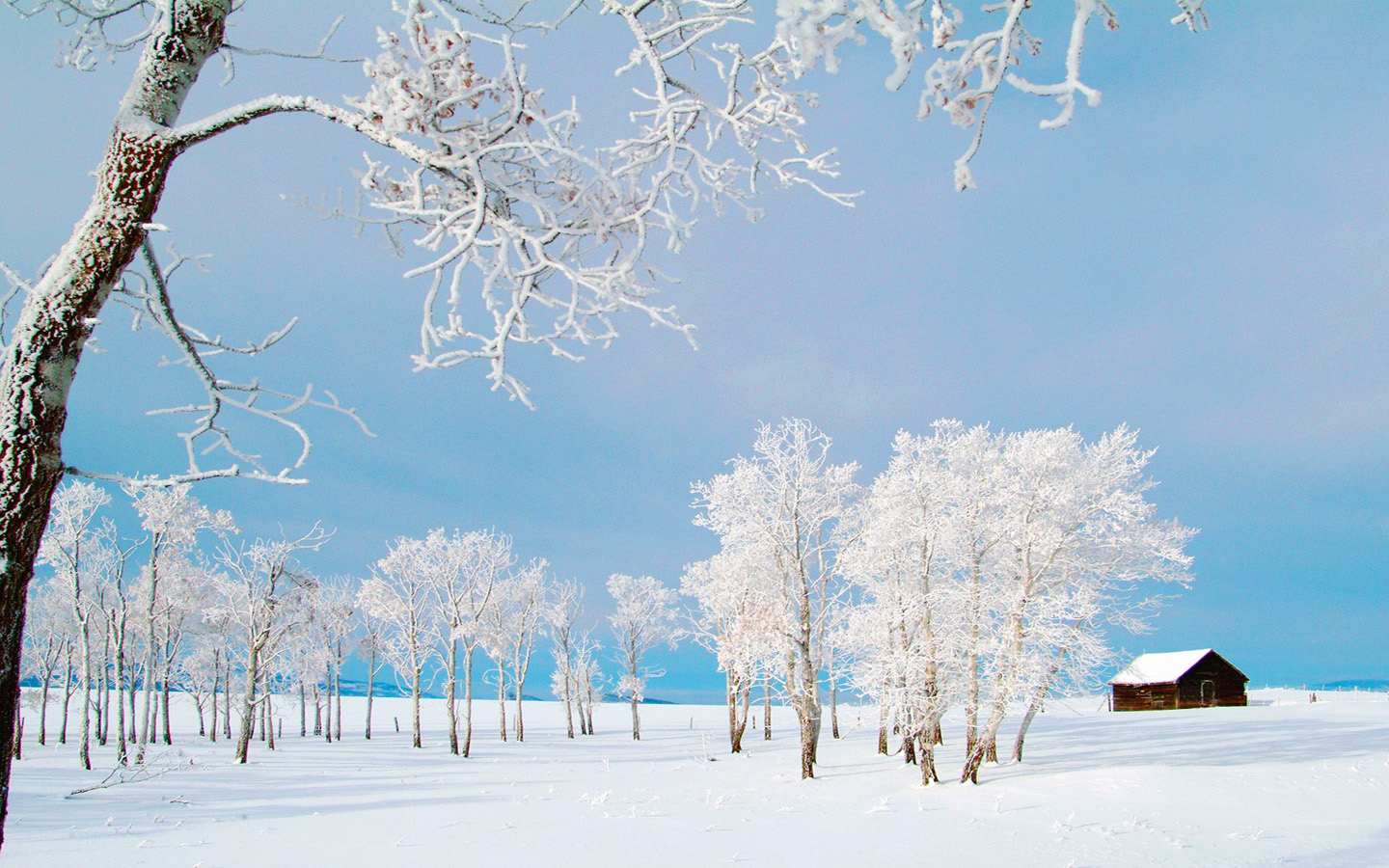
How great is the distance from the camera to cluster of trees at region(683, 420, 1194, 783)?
18578mm

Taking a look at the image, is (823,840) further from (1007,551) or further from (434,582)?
(434,582)

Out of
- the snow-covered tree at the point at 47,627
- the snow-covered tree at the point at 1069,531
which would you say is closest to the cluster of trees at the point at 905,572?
the snow-covered tree at the point at 1069,531

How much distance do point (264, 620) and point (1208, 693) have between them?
174 feet

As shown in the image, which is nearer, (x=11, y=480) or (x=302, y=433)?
(x=11, y=480)

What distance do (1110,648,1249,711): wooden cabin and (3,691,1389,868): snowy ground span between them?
1833 cm

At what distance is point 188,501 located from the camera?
28.7 m

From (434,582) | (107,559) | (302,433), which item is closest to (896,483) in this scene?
(302,433)

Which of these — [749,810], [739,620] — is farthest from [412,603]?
[749,810]

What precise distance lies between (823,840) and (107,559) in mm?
30244

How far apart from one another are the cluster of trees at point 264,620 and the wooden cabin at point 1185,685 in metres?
30.2

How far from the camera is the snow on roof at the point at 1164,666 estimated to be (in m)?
47.7

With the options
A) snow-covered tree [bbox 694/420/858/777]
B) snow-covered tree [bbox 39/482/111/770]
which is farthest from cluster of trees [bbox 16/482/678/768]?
snow-covered tree [bbox 694/420/858/777]

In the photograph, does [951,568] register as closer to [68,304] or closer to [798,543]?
[798,543]

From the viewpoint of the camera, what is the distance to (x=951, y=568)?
67.1 ft
